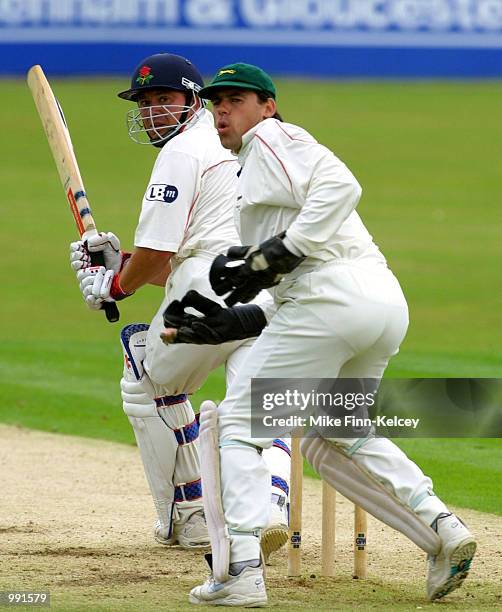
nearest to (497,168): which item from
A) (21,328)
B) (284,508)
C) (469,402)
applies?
(21,328)

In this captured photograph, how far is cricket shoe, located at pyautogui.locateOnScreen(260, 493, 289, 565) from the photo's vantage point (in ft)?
16.9

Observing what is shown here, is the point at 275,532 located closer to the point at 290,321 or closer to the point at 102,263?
the point at 290,321

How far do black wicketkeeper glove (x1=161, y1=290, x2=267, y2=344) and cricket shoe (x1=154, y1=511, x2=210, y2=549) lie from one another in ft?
4.06

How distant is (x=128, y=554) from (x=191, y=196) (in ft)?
5.08

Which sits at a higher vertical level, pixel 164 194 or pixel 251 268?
pixel 164 194

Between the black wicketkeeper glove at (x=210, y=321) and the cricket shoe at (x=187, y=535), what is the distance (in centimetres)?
124

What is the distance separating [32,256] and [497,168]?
8.86 m

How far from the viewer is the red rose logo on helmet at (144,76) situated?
18.5 ft

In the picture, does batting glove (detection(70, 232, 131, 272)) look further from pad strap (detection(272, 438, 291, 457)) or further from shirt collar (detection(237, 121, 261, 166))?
shirt collar (detection(237, 121, 261, 166))

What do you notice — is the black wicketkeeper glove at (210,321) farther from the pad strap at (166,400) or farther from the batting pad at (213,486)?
the pad strap at (166,400)

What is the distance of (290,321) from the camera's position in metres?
4.56

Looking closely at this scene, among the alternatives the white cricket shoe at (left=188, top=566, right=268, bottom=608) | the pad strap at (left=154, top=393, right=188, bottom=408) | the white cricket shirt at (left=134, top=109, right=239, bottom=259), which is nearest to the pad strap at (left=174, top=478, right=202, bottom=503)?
the pad strap at (left=154, top=393, right=188, bottom=408)

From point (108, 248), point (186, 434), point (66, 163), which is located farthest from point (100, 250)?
point (186, 434)

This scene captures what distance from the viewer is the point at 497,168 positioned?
68.0 feet
